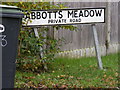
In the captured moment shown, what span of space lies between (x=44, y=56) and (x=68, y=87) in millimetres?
1846

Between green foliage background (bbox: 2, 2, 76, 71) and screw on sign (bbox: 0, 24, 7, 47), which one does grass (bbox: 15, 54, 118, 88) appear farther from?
screw on sign (bbox: 0, 24, 7, 47)

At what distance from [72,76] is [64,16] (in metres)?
1.34

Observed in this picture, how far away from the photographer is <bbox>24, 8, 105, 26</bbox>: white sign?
26.2ft

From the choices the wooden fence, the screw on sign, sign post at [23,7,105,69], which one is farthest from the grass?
the screw on sign

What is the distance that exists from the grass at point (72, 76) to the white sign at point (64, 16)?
113 cm

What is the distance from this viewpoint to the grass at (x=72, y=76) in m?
6.78

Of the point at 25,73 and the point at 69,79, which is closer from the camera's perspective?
the point at 69,79

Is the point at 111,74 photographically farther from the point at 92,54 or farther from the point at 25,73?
the point at 92,54

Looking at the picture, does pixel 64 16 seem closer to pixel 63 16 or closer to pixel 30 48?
pixel 63 16

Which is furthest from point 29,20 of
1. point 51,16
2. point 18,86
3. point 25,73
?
point 18,86

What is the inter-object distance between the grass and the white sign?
3.70 feet

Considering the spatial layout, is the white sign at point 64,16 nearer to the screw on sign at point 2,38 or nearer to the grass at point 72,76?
the grass at point 72,76

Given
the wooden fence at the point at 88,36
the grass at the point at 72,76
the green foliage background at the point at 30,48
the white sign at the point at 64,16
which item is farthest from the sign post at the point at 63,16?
the wooden fence at the point at 88,36

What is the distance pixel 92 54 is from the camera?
37.0ft
